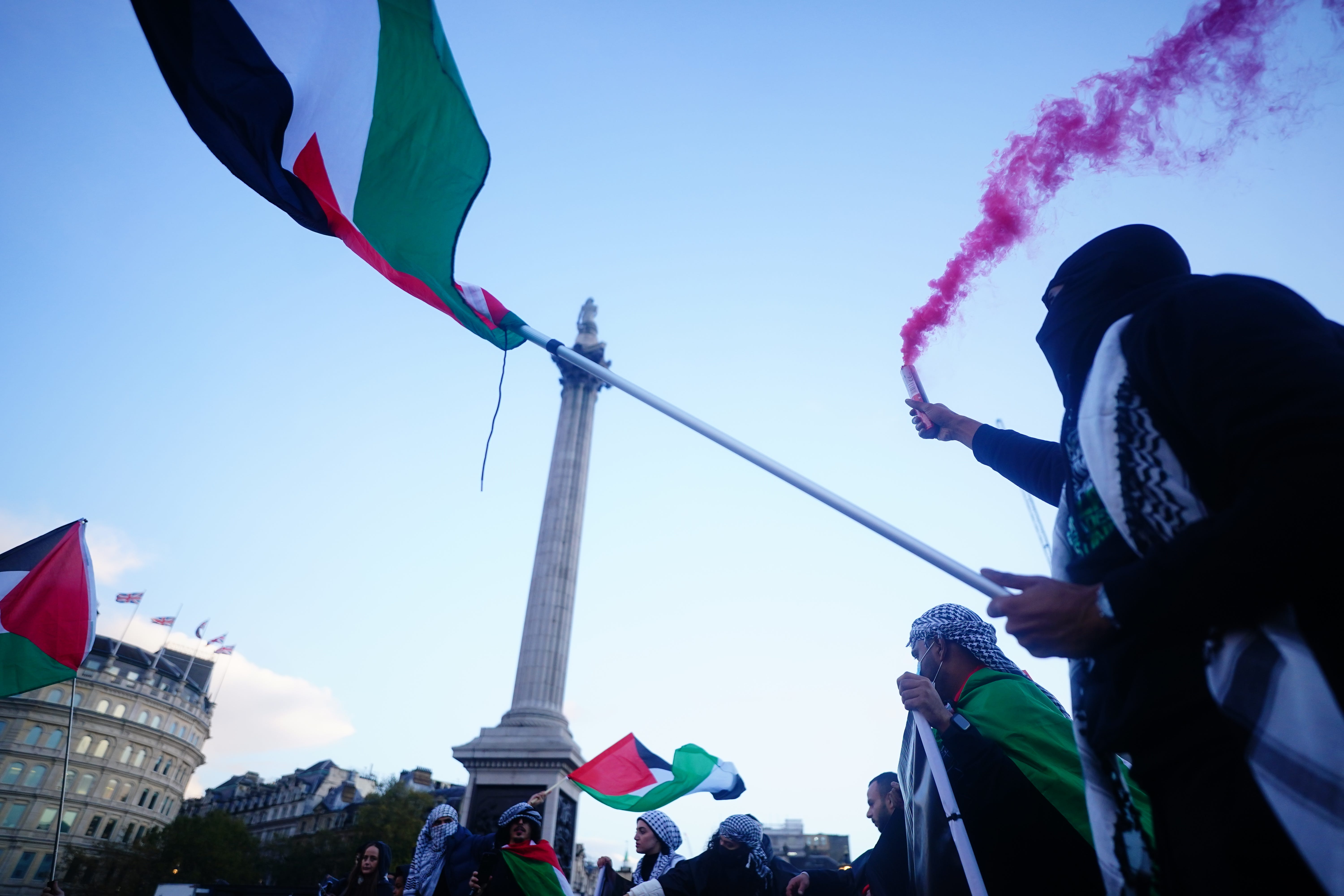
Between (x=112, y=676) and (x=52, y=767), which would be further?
(x=112, y=676)

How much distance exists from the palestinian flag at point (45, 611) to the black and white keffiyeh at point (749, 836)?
272 inches

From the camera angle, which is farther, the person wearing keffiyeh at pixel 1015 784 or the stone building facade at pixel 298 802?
the stone building facade at pixel 298 802

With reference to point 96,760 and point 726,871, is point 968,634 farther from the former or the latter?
point 96,760

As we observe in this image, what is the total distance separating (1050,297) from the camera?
2.24 m

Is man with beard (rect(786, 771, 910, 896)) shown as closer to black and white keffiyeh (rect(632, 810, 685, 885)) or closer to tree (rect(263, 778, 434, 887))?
black and white keffiyeh (rect(632, 810, 685, 885))

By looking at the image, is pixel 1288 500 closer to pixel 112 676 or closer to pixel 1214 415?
pixel 1214 415

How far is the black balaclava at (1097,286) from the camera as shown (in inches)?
76.2

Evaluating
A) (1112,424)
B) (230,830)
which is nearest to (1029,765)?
(1112,424)

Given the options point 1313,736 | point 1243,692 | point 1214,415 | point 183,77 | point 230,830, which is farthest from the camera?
point 230,830

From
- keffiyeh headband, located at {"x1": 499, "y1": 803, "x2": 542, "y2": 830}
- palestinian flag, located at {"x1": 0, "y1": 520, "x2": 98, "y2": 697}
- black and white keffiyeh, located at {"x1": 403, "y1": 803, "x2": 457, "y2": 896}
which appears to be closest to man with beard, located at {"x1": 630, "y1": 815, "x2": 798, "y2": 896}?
keffiyeh headband, located at {"x1": 499, "y1": 803, "x2": 542, "y2": 830}

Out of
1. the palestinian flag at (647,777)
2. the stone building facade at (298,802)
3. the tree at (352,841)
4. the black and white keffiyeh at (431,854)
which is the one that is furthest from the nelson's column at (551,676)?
the stone building facade at (298,802)

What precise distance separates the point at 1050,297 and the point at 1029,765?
1.75m

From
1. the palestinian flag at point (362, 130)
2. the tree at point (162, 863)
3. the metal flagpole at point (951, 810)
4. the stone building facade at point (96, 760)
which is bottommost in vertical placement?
the metal flagpole at point (951, 810)

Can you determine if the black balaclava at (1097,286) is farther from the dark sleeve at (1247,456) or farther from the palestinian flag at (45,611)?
the palestinian flag at (45,611)
